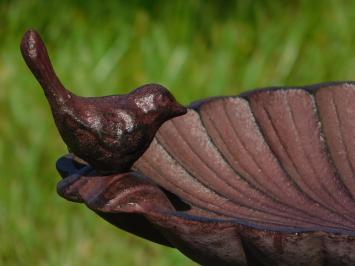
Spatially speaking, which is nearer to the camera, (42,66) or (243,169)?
(42,66)

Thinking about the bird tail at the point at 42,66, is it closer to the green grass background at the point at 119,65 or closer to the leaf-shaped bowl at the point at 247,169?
the leaf-shaped bowl at the point at 247,169

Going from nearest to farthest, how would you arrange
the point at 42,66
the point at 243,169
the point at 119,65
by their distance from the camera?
1. the point at 42,66
2. the point at 243,169
3. the point at 119,65

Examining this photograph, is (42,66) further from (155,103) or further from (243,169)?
(243,169)

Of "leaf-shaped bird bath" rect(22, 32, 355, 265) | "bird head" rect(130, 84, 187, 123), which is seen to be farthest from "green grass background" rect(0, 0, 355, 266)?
"bird head" rect(130, 84, 187, 123)

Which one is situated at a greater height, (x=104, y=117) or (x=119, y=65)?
(x=119, y=65)

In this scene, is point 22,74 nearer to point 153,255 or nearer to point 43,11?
point 43,11

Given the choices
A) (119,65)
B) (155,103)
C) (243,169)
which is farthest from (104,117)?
(119,65)
